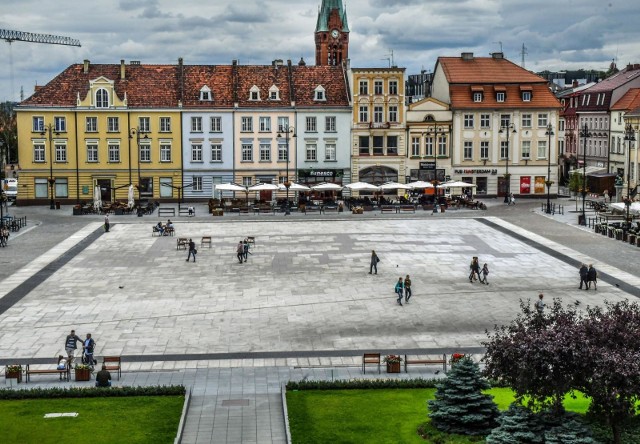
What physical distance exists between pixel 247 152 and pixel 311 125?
20.9 feet

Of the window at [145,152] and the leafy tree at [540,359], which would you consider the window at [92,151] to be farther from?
the leafy tree at [540,359]

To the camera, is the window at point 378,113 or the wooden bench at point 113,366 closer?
the wooden bench at point 113,366

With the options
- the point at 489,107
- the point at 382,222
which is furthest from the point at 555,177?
the point at 382,222

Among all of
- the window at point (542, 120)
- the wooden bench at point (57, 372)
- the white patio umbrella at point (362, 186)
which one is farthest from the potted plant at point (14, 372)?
the window at point (542, 120)

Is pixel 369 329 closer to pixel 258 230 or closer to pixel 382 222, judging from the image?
pixel 258 230

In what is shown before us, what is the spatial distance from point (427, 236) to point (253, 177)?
92.1ft

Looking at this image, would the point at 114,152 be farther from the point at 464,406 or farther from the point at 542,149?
the point at 464,406

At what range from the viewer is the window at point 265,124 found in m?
86.8

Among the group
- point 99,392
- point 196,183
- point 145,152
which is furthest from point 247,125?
point 99,392

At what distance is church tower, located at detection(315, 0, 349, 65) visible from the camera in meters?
120

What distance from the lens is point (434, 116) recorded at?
88125mm

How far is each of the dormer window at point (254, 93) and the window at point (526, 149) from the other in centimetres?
2521

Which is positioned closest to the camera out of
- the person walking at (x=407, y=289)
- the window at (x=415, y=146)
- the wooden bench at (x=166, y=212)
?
the person walking at (x=407, y=289)

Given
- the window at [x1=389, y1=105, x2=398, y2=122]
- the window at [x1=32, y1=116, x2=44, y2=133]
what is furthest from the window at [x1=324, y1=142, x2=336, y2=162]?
the window at [x1=32, y1=116, x2=44, y2=133]
